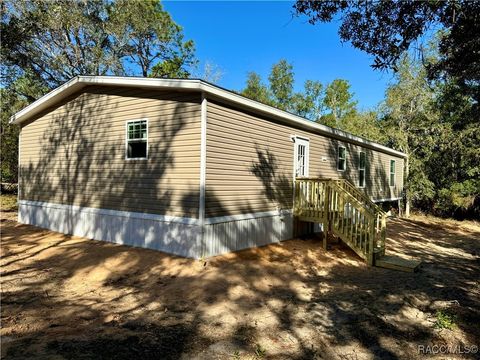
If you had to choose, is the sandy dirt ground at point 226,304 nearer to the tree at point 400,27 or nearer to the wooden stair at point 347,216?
the wooden stair at point 347,216

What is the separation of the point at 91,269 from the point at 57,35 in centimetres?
1789

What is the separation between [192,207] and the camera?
7.43m

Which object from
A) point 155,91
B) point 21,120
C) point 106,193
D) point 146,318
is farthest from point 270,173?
point 21,120

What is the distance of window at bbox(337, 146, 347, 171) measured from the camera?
13560 millimetres

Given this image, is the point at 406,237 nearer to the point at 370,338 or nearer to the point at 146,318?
the point at 370,338

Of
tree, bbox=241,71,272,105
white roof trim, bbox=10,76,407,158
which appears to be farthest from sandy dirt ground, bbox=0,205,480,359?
tree, bbox=241,71,272,105

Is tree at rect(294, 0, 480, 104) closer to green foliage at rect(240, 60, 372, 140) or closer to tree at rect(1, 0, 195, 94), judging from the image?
tree at rect(1, 0, 195, 94)

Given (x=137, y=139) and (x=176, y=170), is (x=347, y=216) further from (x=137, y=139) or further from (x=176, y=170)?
(x=137, y=139)

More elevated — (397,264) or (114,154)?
(114,154)

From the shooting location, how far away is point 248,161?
8.82 metres

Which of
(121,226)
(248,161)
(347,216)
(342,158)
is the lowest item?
(121,226)

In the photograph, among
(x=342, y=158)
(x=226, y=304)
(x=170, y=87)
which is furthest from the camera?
(x=342, y=158)

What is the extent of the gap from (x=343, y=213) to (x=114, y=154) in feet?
20.7

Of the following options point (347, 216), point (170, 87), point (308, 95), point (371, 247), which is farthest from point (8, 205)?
point (308, 95)
